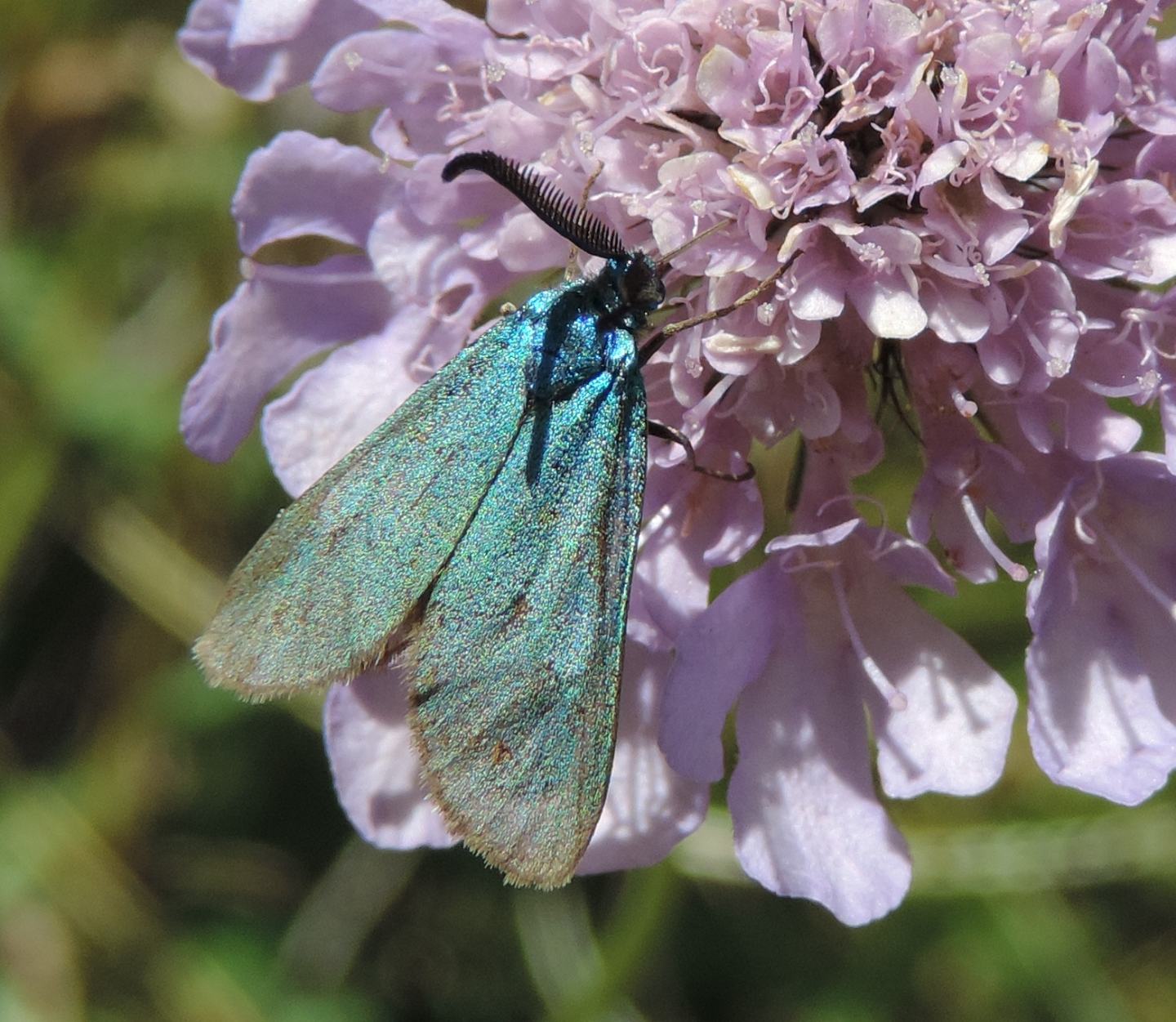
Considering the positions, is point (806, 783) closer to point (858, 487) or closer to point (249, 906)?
point (858, 487)

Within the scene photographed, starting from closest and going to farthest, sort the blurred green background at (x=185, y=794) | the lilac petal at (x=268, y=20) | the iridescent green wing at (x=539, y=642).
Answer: the iridescent green wing at (x=539, y=642) → the lilac petal at (x=268, y=20) → the blurred green background at (x=185, y=794)

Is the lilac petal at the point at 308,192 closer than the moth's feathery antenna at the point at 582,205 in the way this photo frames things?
No

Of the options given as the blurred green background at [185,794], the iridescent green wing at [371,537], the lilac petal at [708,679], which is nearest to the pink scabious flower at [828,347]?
the lilac petal at [708,679]

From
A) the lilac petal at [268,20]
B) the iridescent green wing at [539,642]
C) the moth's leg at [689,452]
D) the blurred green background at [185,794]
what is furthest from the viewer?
the blurred green background at [185,794]

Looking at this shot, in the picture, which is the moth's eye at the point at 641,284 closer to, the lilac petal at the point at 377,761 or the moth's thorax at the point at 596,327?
the moth's thorax at the point at 596,327

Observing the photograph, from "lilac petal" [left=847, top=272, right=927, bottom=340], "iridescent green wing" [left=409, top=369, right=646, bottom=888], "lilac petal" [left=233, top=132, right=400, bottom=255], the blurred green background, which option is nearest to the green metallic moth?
"iridescent green wing" [left=409, top=369, right=646, bottom=888]

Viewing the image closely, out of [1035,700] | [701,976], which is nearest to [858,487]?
[1035,700]

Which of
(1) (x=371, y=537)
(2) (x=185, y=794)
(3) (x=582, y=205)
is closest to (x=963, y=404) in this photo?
(3) (x=582, y=205)

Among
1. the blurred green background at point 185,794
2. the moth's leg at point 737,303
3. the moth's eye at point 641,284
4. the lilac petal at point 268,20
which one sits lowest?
the blurred green background at point 185,794

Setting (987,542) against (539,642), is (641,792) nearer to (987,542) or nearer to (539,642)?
(539,642)
